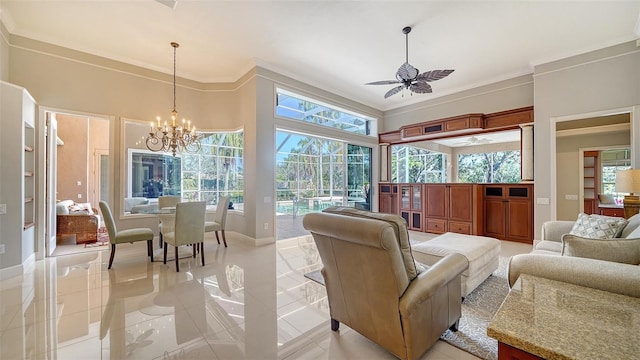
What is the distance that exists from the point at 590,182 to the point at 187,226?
8.59 meters

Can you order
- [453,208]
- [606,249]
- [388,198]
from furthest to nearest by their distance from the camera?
[388,198]
[453,208]
[606,249]

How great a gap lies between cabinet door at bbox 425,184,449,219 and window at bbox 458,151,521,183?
4.98ft

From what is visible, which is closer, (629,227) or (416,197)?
(629,227)

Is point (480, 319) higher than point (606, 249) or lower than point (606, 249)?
lower

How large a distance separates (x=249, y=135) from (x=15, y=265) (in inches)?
149

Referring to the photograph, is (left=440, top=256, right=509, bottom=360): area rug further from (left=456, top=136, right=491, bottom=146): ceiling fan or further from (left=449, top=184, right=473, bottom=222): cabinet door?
(left=456, top=136, right=491, bottom=146): ceiling fan

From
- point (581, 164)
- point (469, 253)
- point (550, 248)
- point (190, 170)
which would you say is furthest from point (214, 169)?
point (581, 164)

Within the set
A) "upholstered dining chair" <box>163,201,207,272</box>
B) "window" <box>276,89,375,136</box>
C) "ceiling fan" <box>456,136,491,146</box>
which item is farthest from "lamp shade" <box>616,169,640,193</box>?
"upholstered dining chair" <box>163,201,207,272</box>

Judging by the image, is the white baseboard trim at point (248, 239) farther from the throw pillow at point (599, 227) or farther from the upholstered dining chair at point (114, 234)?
the throw pillow at point (599, 227)

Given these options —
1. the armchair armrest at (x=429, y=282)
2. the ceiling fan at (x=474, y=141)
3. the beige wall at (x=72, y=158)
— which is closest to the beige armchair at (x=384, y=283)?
the armchair armrest at (x=429, y=282)

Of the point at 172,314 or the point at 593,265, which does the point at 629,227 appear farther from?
the point at 172,314

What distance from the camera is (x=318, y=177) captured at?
25.1 ft

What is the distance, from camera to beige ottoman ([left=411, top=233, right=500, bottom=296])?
105 inches

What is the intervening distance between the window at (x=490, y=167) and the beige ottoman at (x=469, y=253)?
11.0ft
